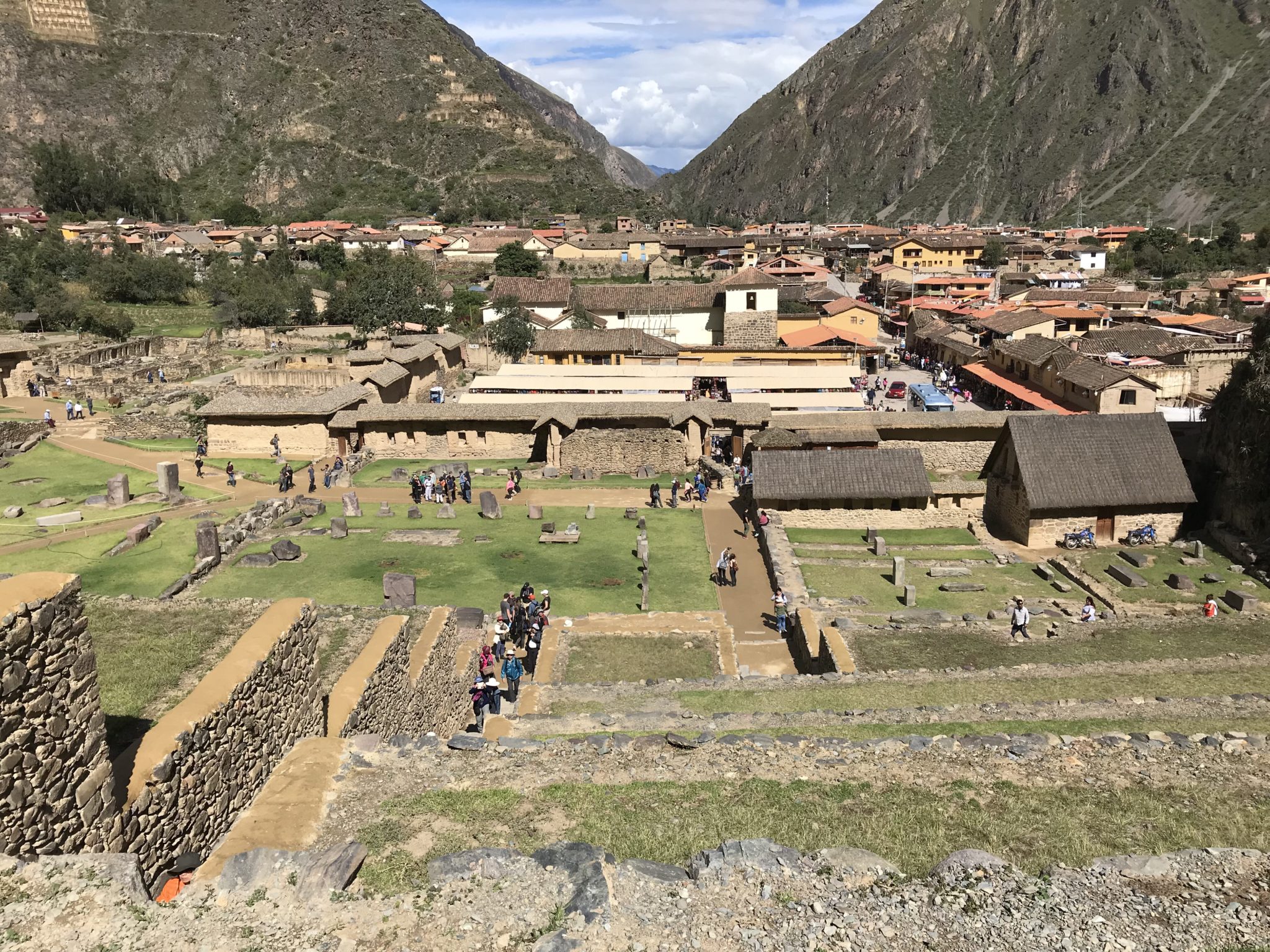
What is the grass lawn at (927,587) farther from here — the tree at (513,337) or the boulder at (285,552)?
the tree at (513,337)

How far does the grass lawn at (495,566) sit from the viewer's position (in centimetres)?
2028

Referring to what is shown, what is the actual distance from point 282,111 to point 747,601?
158m

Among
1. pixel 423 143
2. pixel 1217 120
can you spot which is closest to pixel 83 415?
pixel 423 143

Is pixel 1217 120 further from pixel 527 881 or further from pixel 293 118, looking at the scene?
pixel 527 881

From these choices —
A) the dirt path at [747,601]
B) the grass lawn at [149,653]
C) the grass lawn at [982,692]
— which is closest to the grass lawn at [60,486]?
the grass lawn at [149,653]

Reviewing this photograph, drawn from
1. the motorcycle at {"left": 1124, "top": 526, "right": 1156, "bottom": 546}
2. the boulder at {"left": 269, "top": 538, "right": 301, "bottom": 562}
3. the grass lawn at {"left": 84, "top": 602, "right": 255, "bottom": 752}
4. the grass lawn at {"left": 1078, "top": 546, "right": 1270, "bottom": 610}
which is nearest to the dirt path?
the grass lawn at {"left": 1078, "top": 546, "right": 1270, "bottom": 610}

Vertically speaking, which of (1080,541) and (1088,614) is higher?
(1088,614)

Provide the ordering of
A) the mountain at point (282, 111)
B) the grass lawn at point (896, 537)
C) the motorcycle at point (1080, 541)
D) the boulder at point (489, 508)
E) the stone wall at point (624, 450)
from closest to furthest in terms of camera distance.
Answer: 1. the motorcycle at point (1080, 541)
2. the grass lawn at point (896, 537)
3. the boulder at point (489, 508)
4. the stone wall at point (624, 450)
5. the mountain at point (282, 111)

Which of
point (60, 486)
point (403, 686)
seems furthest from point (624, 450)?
point (403, 686)

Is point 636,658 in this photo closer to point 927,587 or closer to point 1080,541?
point 927,587

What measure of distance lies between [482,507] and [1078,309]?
49.9 metres

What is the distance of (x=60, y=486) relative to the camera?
27.8 metres

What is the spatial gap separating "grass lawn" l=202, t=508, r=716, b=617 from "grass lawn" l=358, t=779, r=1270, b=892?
10623 mm

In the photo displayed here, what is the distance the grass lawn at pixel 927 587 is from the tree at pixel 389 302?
4315 centimetres
